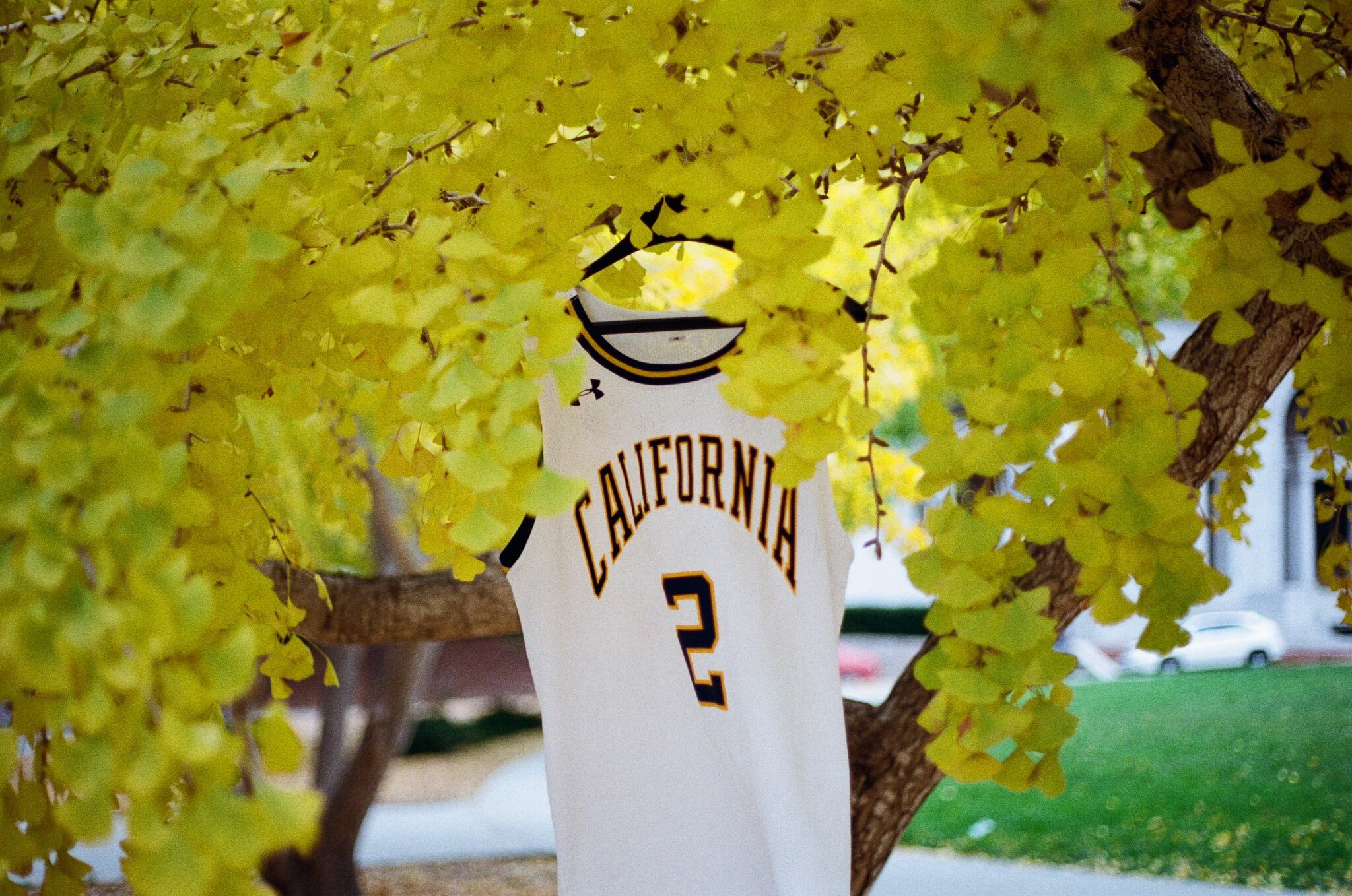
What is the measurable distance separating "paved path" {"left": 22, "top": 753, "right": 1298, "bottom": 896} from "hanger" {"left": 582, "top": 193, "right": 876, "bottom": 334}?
129 inches

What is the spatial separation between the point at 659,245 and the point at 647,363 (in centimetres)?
17

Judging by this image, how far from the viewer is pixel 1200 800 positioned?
576 cm

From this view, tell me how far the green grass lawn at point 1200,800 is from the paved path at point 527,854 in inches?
12.6

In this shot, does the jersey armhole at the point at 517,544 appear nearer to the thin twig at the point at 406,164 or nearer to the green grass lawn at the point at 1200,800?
the thin twig at the point at 406,164

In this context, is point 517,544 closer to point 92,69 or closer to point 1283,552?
point 92,69

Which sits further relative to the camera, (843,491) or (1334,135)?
(843,491)

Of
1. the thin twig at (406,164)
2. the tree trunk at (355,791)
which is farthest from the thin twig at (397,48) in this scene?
the tree trunk at (355,791)

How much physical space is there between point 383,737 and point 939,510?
3508 mm

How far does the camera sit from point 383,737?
4.00 meters

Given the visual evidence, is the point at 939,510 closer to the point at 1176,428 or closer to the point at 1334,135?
the point at 1176,428

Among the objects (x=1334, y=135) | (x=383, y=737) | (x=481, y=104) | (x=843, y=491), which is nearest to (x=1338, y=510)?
(x=1334, y=135)

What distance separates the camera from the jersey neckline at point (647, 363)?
4.76 ft

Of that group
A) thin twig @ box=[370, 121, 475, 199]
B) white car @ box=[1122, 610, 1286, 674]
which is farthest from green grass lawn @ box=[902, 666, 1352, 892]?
thin twig @ box=[370, 121, 475, 199]

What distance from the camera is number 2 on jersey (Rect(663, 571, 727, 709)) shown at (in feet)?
4.76
